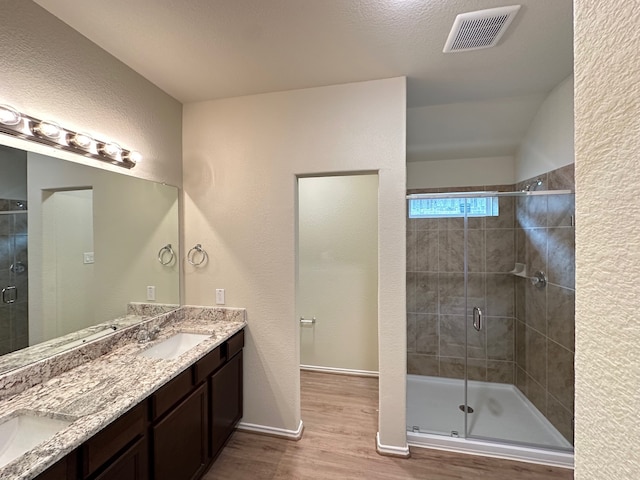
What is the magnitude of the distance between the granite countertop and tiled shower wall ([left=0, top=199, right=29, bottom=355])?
11.0 inches

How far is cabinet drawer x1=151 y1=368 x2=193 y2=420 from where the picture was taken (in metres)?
1.39

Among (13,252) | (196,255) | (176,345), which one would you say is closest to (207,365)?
(176,345)

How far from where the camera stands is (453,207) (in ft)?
9.24

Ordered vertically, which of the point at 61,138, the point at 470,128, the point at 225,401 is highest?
the point at 470,128

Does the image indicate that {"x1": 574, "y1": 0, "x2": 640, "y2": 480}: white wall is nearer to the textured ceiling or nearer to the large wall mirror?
the textured ceiling

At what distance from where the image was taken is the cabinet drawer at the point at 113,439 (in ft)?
3.44

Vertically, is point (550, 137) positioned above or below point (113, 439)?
above

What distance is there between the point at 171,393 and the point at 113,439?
345 millimetres

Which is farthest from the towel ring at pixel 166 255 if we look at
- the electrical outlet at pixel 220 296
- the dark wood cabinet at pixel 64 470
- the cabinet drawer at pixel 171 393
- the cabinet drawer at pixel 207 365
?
the dark wood cabinet at pixel 64 470

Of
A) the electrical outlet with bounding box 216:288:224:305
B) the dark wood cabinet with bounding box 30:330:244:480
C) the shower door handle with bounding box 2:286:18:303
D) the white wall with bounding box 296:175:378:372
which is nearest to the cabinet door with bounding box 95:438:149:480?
the dark wood cabinet with bounding box 30:330:244:480

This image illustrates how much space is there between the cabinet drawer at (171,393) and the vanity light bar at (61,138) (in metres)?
1.47

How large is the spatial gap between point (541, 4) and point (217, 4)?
1.70m

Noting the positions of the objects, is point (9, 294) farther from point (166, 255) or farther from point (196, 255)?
point (196, 255)

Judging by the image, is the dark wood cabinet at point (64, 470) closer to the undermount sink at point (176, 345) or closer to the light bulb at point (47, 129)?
the undermount sink at point (176, 345)
